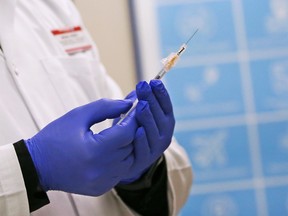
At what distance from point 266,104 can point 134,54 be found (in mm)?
464

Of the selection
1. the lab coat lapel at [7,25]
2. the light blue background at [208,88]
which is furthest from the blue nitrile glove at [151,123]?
the light blue background at [208,88]

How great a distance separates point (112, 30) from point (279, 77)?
22.3 inches

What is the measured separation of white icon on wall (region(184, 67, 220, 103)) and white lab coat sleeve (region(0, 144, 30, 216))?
86 centimetres

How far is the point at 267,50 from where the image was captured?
4.47 ft

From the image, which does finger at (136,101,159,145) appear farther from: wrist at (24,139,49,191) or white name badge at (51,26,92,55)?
white name badge at (51,26,92,55)

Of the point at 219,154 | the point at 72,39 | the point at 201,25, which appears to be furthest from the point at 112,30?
the point at 219,154

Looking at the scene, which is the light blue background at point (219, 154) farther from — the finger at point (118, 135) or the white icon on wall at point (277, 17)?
the finger at point (118, 135)

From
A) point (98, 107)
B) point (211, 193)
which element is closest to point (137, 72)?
point (211, 193)

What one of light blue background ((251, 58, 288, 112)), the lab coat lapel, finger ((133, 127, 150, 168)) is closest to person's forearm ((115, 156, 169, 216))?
finger ((133, 127, 150, 168))

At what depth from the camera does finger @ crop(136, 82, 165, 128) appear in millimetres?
638

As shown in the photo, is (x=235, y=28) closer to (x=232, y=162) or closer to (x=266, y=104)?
(x=266, y=104)

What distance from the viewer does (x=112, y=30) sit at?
4.43 feet

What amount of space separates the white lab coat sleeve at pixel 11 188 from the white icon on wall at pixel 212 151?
2.81 feet

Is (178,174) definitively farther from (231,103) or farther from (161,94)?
(231,103)
